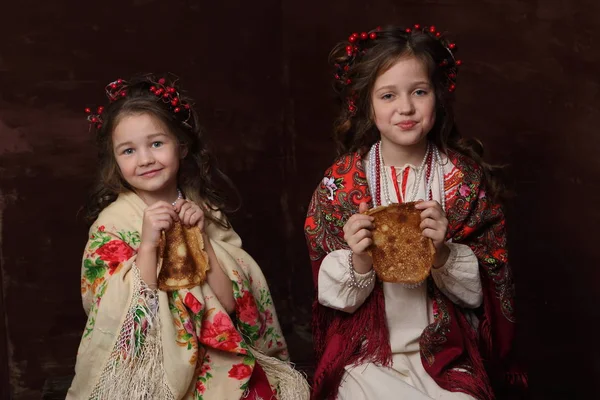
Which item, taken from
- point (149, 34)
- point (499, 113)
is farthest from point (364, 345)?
point (149, 34)

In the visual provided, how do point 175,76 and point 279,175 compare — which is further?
point 279,175

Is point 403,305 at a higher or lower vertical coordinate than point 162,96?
lower

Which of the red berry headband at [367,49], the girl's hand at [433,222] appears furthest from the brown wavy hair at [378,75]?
the girl's hand at [433,222]

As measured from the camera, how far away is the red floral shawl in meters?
2.94

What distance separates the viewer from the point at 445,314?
2961 mm

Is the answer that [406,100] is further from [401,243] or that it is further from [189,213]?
[189,213]

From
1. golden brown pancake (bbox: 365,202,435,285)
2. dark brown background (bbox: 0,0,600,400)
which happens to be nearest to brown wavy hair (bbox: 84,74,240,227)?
golden brown pancake (bbox: 365,202,435,285)

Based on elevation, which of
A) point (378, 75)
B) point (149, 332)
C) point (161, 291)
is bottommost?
point (149, 332)

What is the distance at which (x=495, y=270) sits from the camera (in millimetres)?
3041

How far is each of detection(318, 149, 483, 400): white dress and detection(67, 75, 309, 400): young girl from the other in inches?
9.8

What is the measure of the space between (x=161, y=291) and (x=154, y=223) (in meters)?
0.19

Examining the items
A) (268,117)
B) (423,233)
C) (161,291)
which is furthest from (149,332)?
(268,117)

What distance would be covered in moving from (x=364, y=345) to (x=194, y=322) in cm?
49

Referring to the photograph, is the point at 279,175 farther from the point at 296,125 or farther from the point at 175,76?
the point at 175,76
